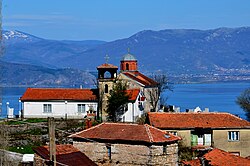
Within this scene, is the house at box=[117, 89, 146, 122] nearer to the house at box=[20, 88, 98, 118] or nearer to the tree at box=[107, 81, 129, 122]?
the tree at box=[107, 81, 129, 122]

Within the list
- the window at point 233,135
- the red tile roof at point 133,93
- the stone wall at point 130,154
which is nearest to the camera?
the stone wall at point 130,154

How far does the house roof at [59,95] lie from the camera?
4984 centimetres

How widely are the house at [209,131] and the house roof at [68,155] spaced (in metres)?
10.1

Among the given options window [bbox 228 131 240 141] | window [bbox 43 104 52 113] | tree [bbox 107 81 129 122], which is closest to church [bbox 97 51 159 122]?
tree [bbox 107 81 129 122]

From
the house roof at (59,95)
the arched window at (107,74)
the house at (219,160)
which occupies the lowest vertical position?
the house at (219,160)

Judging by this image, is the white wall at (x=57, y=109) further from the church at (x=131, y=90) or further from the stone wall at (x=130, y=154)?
the stone wall at (x=130, y=154)

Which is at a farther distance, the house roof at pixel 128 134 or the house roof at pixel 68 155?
the house roof at pixel 128 134

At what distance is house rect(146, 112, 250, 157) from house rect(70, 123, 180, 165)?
823 cm

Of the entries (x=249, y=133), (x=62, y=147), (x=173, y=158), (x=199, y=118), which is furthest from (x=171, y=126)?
(x=62, y=147)

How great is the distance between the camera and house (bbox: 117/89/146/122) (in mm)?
48250

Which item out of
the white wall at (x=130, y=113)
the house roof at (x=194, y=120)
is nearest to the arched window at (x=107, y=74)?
the white wall at (x=130, y=113)

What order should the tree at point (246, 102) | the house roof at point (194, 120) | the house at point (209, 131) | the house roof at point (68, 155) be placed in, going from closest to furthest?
1. the house roof at point (68, 155)
2. the house at point (209, 131)
3. the house roof at point (194, 120)
4. the tree at point (246, 102)

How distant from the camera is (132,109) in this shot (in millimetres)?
48562

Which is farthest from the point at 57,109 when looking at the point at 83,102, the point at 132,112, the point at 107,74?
the point at 132,112
